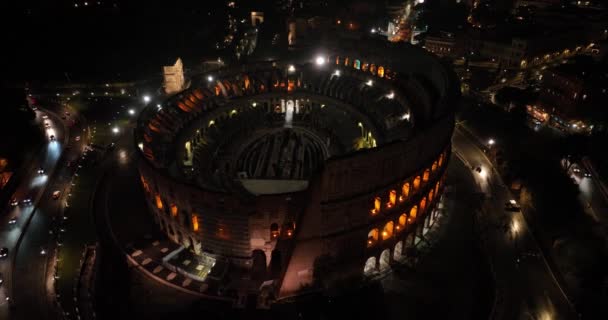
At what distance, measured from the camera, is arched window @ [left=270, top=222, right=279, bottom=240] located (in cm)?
4214

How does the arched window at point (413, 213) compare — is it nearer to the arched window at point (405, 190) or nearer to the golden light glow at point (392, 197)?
the arched window at point (405, 190)

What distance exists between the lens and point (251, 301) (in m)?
40.3

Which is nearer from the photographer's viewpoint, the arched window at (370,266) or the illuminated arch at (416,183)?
the arched window at (370,266)

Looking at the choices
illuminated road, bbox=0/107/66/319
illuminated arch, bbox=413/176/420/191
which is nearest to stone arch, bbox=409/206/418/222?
illuminated arch, bbox=413/176/420/191

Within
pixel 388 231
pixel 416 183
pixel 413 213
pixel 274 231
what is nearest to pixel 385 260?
pixel 388 231

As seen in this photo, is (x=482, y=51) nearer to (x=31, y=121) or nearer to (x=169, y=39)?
(x=169, y=39)

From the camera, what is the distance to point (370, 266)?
151 ft

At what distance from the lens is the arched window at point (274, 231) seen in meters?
42.1

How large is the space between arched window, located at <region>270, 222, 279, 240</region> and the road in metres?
23.2

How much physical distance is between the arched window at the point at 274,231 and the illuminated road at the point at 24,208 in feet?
87.7

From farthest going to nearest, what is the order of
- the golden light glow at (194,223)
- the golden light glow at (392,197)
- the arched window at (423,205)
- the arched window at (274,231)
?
1. the arched window at (423,205)
2. the golden light glow at (194,223)
3. the golden light glow at (392,197)
4. the arched window at (274,231)

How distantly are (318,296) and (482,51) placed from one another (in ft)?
323

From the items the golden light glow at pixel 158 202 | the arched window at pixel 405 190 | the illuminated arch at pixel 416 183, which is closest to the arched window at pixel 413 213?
the illuminated arch at pixel 416 183

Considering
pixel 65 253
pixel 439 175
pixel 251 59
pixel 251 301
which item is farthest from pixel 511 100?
pixel 65 253
